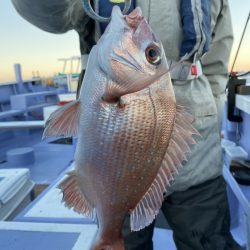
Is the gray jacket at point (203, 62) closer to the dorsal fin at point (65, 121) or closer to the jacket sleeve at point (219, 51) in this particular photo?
the jacket sleeve at point (219, 51)

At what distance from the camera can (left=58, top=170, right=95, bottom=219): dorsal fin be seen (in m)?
→ 0.84

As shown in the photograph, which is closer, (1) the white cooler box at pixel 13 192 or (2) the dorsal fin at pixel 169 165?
(2) the dorsal fin at pixel 169 165

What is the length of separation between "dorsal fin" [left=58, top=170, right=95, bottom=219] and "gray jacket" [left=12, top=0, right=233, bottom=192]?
0.49 m

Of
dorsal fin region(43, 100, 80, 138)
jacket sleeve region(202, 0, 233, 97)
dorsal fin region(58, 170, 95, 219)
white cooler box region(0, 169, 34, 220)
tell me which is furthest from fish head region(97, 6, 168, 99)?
white cooler box region(0, 169, 34, 220)

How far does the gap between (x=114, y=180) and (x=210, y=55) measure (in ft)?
3.18

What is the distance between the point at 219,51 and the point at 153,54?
0.87 metres

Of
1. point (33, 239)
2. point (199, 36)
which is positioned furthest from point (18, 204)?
point (199, 36)

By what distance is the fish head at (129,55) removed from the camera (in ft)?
2.46

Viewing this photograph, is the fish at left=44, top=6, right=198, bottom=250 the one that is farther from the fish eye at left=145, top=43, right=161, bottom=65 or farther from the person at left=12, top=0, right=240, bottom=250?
the person at left=12, top=0, right=240, bottom=250

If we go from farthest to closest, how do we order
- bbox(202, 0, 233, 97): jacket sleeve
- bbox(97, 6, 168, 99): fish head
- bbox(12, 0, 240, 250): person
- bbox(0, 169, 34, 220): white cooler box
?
bbox(0, 169, 34, 220): white cooler box
bbox(202, 0, 233, 97): jacket sleeve
bbox(12, 0, 240, 250): person
bbox(97, 6, 168, 99): fish head

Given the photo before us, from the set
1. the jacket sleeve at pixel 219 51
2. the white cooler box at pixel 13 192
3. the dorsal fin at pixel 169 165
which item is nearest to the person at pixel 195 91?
the jacket sleeve at pixel 219 51

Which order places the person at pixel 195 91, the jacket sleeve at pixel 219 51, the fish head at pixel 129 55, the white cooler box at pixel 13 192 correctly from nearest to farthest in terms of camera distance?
the fish head at pixel 129 55
the person at pixel 195 91
the jacket sleeve at pixel 219 51
the white cooler box at pixel 13 192

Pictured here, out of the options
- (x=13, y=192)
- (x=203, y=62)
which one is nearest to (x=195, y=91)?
(x=203, y=62)

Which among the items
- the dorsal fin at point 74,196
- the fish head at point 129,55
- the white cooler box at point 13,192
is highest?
the fish head at point 129,55
